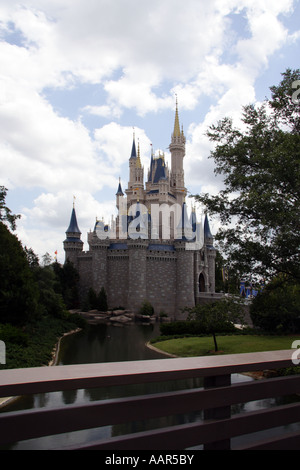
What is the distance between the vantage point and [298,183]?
8602 mm

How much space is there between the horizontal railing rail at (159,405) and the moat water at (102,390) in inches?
5.0

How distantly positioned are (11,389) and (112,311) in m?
Result: 38.1

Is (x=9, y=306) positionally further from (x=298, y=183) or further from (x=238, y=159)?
(x=298, y=183)

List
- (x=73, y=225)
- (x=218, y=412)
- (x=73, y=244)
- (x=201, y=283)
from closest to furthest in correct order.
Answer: (x=218, y=412)
(x=73, y=244)
(x=73, y=225)
(x=201, y=283)

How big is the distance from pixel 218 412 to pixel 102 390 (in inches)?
377

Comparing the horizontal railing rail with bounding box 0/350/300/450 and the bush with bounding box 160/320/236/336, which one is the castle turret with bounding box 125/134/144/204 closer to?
the bush with bounding box 160/320/236/336

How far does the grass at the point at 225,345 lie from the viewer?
18188 millimetres

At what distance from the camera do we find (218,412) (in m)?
2.35

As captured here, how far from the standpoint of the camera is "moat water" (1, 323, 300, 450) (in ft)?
25.2

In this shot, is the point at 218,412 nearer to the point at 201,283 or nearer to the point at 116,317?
the point at 116,317

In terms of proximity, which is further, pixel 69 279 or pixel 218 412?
pixel 69 279

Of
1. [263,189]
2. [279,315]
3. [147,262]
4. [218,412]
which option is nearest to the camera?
[218,412]

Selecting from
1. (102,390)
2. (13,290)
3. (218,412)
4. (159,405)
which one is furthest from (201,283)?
(159,405)

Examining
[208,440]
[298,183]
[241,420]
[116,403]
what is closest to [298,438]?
[241,420]
